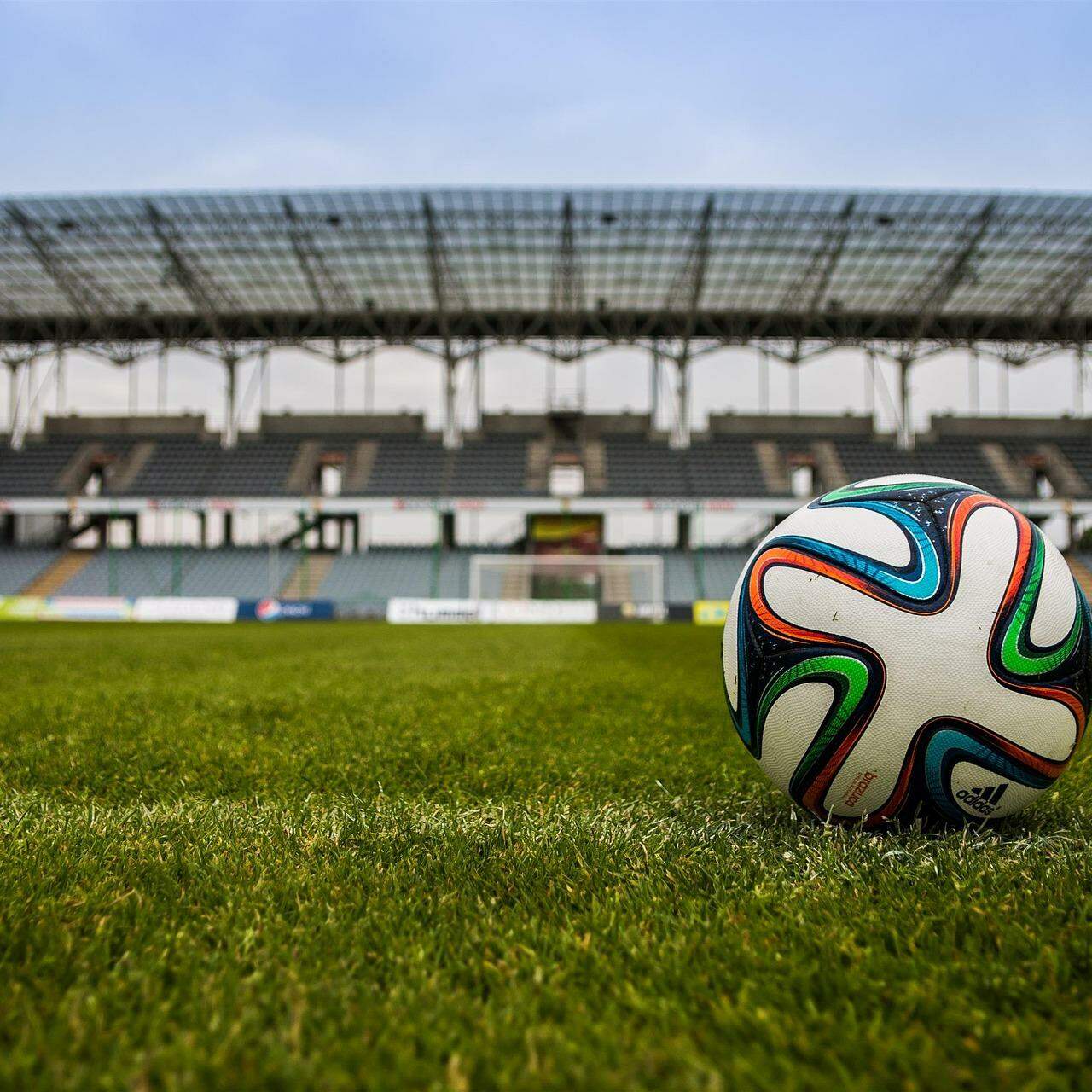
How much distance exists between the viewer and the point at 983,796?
2.44 meters

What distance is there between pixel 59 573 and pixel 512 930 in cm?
3716

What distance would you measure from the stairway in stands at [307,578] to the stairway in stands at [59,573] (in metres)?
8.56

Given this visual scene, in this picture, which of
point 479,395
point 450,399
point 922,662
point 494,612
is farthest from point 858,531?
point 479,395

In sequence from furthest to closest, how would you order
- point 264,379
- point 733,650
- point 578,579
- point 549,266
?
1. point 264,379
2. point 549,266
3. point 578,579
4. point 733,650

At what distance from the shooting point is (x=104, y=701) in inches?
225

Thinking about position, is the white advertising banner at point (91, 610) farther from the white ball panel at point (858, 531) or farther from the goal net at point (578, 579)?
the white ball panel at point (858, 531)

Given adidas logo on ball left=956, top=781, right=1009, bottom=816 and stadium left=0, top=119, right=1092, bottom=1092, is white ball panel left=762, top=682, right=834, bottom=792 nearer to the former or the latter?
stadium left=0, top=119, right=1092, bottom=1092

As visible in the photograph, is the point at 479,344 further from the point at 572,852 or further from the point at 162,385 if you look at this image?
the point at 572,852

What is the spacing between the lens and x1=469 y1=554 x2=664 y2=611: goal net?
29.2m

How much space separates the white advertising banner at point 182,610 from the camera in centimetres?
2747

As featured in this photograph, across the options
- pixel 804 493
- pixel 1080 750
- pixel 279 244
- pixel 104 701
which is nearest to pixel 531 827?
pixel 1080 750

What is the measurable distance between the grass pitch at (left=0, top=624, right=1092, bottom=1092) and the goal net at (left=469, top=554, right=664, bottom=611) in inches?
997

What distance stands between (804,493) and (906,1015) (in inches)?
1384

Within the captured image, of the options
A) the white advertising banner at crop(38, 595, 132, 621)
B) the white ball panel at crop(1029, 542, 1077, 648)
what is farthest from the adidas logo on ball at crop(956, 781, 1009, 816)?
the white advertising banner at crop(38, 595, 132, 621)
